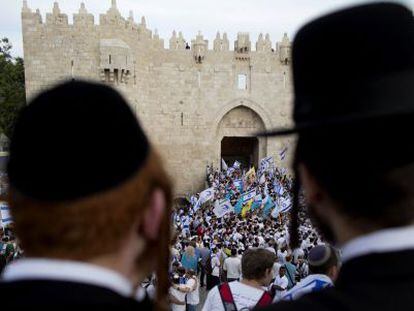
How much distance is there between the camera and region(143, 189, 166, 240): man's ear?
1013 millimetres

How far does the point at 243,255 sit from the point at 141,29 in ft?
69.8

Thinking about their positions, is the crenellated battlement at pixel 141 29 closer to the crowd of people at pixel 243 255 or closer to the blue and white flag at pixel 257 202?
the crowd of people at pixel 243 255

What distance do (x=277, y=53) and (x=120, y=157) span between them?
25.6 m

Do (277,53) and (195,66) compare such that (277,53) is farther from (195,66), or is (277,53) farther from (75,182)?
(75,182)

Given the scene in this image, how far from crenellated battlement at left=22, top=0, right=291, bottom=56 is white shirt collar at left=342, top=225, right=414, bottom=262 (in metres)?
21.8

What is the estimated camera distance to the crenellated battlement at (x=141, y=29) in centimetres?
2067

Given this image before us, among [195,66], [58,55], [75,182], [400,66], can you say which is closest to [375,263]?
[400,66]

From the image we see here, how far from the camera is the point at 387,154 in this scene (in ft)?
3.41

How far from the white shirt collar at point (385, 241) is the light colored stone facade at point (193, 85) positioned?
21137 mm

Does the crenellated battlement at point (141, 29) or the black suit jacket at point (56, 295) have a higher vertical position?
the crenellated battlement at point (141, 29)

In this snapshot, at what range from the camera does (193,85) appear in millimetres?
24578

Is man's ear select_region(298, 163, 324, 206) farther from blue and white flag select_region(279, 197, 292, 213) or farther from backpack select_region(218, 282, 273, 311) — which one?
blue and white flag select_region(279, 197, 292, 213)

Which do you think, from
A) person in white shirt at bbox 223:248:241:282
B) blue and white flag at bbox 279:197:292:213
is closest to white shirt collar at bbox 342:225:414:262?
person in white shirt at bbox 223:248:241:282

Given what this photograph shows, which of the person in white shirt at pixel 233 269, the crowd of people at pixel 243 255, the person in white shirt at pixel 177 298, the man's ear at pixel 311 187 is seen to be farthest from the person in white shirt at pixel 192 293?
the man's ear at pixel 311 187
